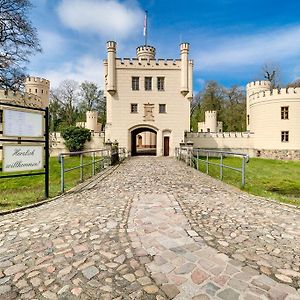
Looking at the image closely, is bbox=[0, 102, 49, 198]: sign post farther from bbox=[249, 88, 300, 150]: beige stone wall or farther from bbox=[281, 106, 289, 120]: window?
bbox=[281, 106, 289, 120]: window

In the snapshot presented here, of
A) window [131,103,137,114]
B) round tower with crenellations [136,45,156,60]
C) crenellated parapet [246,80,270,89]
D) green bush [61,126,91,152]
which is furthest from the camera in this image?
crenellated parapet [246,80,270,89]

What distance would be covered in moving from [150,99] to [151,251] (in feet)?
71.8

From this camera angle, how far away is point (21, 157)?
6.63 metres

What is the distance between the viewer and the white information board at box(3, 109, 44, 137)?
20.6 ft

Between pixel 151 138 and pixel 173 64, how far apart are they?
2100cm

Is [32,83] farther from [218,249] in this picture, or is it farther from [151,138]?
[218,249]

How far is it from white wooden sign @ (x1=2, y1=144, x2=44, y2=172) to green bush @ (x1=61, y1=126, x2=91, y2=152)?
938 inches

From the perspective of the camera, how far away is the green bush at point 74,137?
3027 cm

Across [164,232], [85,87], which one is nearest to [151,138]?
[85,87]

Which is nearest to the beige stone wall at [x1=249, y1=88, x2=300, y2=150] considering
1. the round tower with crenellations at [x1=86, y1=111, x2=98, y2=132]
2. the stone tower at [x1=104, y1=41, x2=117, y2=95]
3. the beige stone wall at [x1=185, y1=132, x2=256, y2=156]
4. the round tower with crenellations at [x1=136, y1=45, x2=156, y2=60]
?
the beige stone wall at [x1=185, y1=132, x2=256, y2=156]

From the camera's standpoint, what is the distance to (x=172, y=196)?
6801 millimetres

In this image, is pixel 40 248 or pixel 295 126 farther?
pixel 295 126

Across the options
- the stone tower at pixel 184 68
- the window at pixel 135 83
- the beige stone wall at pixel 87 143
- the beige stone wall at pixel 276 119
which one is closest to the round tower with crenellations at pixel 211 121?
the beige stone wall at pixel 276 119

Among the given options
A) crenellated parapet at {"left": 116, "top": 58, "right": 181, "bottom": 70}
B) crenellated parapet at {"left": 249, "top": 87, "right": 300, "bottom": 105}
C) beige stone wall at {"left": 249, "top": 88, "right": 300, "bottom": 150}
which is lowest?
beige stone wall at {"left": 249, "top": 88, "right": 300, "bottom": 150}
